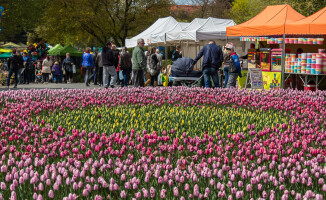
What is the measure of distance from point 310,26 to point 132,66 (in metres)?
5.44

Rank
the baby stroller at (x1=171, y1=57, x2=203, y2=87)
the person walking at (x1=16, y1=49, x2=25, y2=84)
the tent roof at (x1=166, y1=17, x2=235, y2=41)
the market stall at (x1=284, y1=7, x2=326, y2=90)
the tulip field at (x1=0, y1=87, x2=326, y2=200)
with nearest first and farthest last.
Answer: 1. the tulip field at (x1=0, y1=87, x2=326, y2=200)
2. the market stall at (x1=284, y1=7, x2=326, y2=90)
3. the baby stroller at (x1=171, y1=57, x2=203, y2=87)
4. the tent roof at (x1=166, y1=17, x2=235, y2=41)
5. the person walking at (x1=16, y1=49, x2=25, y2=84)

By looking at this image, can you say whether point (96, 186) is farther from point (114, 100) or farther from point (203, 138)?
point (114, 100)

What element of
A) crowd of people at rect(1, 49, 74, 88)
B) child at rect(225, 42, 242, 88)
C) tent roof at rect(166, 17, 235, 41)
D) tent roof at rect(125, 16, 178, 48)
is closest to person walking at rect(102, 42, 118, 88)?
child at rect(225, 42, 242, 88)

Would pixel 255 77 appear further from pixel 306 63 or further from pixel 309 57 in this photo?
pixel 309 57

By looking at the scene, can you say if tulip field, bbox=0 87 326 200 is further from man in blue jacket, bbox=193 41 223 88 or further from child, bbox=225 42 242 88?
child, bbox=225 42 242 88

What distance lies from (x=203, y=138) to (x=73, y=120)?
2.55m

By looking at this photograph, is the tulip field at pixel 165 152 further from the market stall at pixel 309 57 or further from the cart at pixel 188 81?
the cart at pixel 188 81

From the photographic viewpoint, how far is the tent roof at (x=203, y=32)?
19522 mm

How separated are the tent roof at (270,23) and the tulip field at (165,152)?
4472 mm

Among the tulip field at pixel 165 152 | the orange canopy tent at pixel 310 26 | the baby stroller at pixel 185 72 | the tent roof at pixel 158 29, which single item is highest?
the tent roof at pixel 158 29

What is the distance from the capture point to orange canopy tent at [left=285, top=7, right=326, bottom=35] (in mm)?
12875

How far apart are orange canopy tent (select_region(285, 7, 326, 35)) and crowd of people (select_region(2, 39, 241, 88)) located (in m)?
1.77

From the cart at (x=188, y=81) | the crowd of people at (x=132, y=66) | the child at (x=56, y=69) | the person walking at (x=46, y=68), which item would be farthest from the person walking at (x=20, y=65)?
the cart at (x=188, y=81)

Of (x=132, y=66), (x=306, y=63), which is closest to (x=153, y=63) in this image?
(x=132, y=66)
